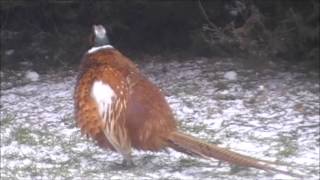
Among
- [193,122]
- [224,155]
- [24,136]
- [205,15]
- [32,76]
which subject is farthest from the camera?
[32,76]

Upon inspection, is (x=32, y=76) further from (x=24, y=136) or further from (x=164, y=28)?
(x=24, y=136)

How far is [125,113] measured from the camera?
A: 5.09 metres

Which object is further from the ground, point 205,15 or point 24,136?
point 205,15

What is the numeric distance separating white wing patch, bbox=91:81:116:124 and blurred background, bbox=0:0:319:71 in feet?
8.14

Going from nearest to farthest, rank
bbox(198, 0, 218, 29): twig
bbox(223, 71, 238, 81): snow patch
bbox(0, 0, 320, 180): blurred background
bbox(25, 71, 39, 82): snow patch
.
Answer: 1. bbox(0, 0, 320, 180): blurred background
2. bbox(223, 71, 238, 81): snow patch
3. bbox(198, 0, 218, 29): twig
4. bbox(25, 71, 39, 82): snow patch

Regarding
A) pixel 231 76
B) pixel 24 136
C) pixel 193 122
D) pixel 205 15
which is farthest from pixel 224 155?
pixel 205 15

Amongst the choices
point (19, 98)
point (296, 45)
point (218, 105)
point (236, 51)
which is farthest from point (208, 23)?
point (19, 98)

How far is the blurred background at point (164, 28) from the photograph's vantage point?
730cm

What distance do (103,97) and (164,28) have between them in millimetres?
3263

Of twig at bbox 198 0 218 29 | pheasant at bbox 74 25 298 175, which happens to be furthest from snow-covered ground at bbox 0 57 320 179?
twig at bbox 198 0 218 29

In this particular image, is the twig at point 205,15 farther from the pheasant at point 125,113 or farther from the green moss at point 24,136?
the pheasant at point 125,113

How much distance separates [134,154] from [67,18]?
2662mm

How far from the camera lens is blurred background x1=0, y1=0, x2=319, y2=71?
288 inches

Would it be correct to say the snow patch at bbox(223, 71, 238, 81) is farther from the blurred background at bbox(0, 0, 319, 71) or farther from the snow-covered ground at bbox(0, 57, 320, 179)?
the blurred background at bbox(0, 0, 319, 71)
